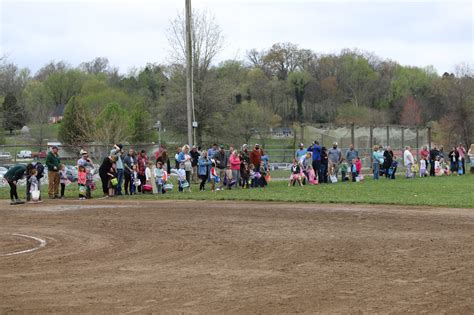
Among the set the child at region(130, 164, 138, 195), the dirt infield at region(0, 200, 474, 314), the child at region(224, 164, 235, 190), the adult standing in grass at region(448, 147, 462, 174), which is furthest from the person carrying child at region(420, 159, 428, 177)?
the dirt infield at region(0, 200, 474, 314)

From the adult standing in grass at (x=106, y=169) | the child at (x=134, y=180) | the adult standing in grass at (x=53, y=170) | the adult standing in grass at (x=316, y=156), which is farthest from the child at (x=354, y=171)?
the adult standing in grass at (x=53, y=170)

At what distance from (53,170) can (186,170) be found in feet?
17.4

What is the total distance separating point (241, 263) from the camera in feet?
34.1

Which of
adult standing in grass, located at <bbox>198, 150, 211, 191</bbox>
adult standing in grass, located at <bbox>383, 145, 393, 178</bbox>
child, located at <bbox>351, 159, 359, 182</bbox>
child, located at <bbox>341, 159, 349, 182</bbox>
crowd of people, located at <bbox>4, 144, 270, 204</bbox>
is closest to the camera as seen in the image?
crowd of people, located at <bbox>4, 144, 270, 204</bbox>

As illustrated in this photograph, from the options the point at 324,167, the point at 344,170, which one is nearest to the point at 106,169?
the point at 324,167

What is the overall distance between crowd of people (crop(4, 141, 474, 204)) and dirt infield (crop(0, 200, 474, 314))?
20.1 feet

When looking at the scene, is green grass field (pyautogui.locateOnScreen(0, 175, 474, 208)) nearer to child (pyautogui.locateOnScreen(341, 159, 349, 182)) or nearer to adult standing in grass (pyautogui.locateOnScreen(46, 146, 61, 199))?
adult standing in grass (pyautogui.locateOnScreen(46, 146, 61, 199))

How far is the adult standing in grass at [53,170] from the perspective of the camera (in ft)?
78.8

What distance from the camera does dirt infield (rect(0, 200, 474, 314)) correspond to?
7875mm

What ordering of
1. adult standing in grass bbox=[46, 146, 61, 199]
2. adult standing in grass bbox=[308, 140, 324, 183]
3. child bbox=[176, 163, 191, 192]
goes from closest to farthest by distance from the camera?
adult standing in grass bbox=[46, 146, 61, 199] → child bbox=[176, 163, 191, 192] → adult standing in grass bbox=[308, 140, 324, 183]

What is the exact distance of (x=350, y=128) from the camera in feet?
140

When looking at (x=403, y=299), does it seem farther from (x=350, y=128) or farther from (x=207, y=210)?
(x=350, y=128)

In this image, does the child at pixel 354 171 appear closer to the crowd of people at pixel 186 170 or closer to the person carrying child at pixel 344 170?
the crowd of people at pixel 186 170

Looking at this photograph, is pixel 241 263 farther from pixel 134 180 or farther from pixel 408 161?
pixel 408 161
